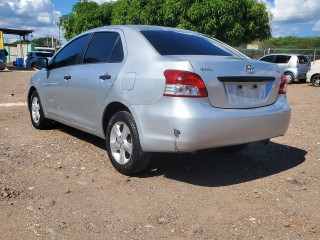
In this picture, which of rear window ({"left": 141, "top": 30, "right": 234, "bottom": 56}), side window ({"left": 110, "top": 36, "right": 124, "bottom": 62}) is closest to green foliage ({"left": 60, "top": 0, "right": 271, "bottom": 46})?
rear window ({"left": 141, "top": 30, "right": 234, "bottom": 56})

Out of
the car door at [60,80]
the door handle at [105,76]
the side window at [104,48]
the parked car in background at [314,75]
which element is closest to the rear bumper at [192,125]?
the door handle at [105,76]

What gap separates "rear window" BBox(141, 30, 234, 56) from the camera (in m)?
4.28

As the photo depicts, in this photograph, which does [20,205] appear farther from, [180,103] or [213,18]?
[213,18]

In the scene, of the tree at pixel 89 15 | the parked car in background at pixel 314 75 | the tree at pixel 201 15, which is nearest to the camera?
the parked car in background at pixel 314 75

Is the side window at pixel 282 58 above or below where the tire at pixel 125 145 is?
above

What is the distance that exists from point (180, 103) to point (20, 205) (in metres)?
1.71

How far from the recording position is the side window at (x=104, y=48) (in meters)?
4.60

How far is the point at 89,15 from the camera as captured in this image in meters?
26.6

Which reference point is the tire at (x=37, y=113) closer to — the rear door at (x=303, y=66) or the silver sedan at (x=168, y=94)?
the silver sedan at (x=168, y=94)

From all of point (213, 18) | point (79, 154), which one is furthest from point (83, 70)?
point (213, 18)

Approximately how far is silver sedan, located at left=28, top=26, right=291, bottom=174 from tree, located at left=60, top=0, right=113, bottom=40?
22414 mm

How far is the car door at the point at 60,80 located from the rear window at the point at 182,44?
4.12ft

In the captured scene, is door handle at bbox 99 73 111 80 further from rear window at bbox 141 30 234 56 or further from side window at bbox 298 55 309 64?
side window at bbox 298 55 309 64

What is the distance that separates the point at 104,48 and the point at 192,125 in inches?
72.0
